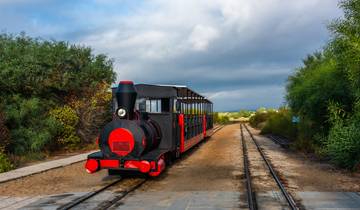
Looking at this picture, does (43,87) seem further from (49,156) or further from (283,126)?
(283,126)

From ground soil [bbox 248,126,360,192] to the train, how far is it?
144 inches

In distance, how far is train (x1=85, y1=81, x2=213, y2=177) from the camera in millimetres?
13094

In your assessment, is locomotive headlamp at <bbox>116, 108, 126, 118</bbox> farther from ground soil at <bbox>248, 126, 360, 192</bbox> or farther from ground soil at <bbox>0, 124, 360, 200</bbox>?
ground soil at <bbox>248, 126, 360, 192</bbox>

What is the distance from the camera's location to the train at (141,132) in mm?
13094

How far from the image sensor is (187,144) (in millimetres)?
19266

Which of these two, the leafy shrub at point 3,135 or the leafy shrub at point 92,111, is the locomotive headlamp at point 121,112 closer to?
the leafy shrub at point 3,135

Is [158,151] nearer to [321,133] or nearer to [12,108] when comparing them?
[12,108]

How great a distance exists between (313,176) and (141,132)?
5.56 m

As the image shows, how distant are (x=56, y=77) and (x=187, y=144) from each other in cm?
1001

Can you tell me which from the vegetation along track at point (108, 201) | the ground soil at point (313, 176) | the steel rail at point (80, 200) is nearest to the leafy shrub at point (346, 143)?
the ground soil at point (313, 176)

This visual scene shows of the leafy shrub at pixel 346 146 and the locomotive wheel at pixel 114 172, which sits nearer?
the locomotive wheel at pixel 114 172

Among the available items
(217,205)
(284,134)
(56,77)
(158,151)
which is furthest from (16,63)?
(284,134)

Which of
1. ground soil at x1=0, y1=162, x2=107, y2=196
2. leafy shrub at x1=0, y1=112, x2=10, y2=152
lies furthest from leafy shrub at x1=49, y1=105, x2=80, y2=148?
ground soil at x1=0, y1=162, x2=107, y2=196

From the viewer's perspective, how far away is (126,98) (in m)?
13.2
